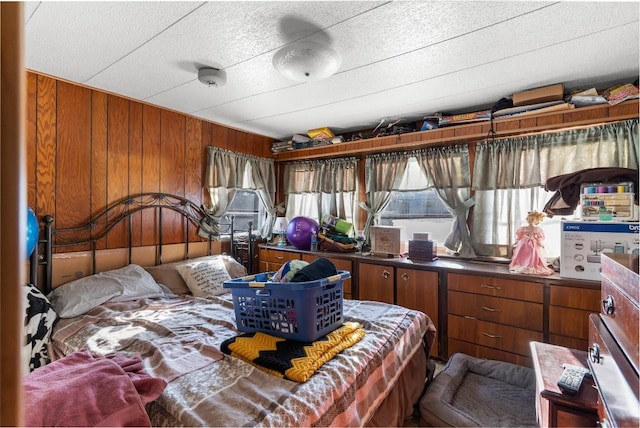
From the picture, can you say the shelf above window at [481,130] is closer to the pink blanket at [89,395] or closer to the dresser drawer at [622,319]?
the dresser drawer at [622,319]

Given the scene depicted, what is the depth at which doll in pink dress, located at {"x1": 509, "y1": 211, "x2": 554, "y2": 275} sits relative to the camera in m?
2.34

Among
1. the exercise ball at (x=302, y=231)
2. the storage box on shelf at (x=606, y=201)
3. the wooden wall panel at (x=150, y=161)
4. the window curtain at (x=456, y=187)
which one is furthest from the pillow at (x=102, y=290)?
the storage box on shelf at (x=606, y=201)

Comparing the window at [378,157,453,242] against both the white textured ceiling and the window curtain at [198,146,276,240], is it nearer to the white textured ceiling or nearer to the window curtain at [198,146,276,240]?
the white textured ceiling

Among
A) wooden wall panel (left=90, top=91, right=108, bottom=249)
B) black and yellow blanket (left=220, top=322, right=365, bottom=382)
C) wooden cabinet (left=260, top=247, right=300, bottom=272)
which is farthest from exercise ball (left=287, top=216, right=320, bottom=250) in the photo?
black and yellow blanket (left=220, top=322, right=365, bottom=382)

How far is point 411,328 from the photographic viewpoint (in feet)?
5.68

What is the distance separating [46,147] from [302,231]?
242cm

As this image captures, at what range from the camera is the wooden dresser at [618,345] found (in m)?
0.67

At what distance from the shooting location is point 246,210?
13.3 feet

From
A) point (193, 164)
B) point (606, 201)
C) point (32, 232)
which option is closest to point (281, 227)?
point (193, 164)

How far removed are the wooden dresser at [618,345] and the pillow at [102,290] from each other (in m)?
2.59

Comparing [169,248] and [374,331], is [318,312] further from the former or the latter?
[169,248]

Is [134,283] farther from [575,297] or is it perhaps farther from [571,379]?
[575,297]

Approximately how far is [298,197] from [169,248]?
6.06 feet

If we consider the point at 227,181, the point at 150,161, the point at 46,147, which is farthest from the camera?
the point at 227,181
